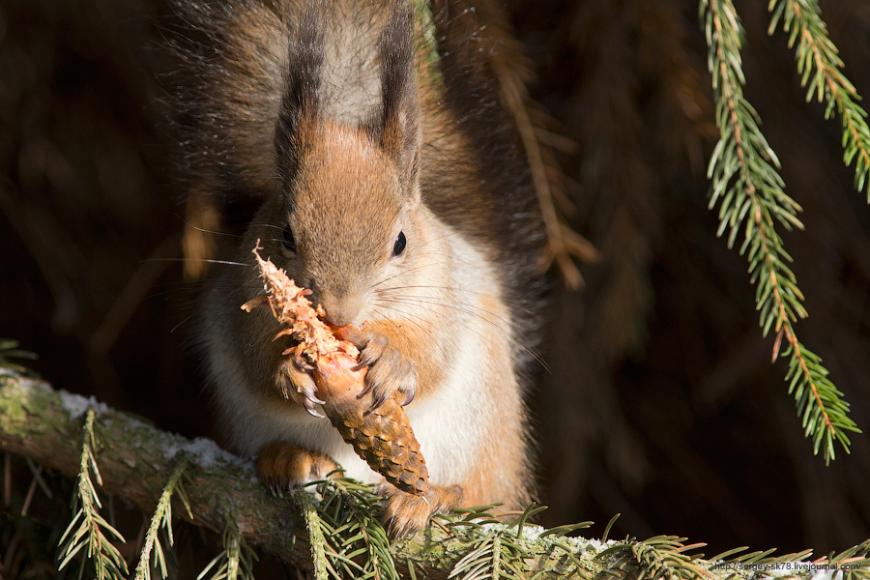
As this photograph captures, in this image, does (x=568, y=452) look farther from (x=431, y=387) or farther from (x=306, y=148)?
(x=306, y=148)

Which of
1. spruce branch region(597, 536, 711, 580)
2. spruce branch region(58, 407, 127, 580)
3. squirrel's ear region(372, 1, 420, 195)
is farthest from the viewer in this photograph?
squirrel's ear region(372, 1, 420, 195)

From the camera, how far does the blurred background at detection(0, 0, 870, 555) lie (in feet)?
5.57

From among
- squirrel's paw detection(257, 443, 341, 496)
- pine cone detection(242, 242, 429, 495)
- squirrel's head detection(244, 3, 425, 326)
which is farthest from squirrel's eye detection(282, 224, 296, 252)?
squirrel's paw detection(257, 443, 341, 496)

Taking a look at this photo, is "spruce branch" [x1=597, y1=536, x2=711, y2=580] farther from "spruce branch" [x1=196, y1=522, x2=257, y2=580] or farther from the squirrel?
"spruce branch" [x1=196, y1=522, x2=257, y2=580]

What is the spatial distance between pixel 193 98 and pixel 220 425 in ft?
2.20

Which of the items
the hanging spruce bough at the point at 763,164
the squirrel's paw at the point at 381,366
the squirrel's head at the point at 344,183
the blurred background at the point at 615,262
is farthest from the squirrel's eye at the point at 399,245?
the blurred background at the point at 615,262

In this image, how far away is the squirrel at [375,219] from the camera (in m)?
1.05

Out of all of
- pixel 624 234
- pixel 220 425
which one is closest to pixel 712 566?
pixel 624 234

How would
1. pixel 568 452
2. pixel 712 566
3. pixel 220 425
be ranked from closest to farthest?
1. pixel 712 566
2. pixel 220 425
3. pixel 568 452

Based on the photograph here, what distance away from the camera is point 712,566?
90 centimetres

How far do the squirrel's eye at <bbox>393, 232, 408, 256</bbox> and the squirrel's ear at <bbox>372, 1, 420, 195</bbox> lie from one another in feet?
0.32

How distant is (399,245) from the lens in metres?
1.13

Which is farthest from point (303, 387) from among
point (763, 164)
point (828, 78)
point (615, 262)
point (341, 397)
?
point (615, 262)

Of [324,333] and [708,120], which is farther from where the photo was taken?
[708,120]
